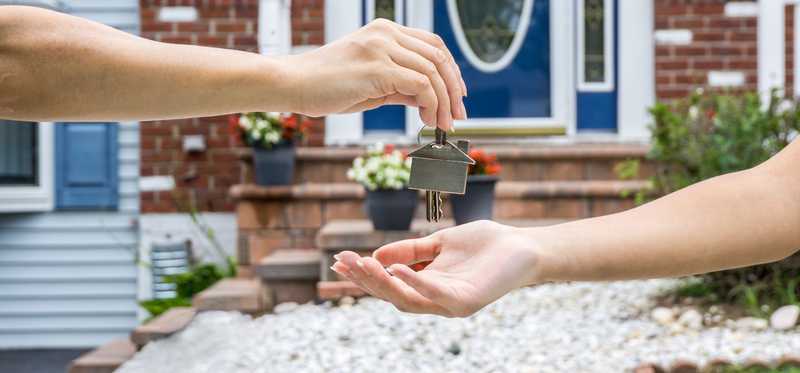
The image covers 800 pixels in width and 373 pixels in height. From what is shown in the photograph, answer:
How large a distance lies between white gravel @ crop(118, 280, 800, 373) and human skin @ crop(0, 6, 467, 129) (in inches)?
101

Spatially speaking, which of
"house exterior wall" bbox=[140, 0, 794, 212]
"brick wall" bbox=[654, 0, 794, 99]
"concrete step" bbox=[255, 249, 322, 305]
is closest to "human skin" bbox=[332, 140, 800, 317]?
"concrete step" bbox=[255, 249, 322, 305]

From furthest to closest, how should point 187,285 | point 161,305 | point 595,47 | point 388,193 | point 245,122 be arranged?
point 595,47 → point 187,285 → point 245,122 → point 161,305 → point 388,193

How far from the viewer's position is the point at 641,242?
179 cm

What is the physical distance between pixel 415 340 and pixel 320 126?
2898 mm

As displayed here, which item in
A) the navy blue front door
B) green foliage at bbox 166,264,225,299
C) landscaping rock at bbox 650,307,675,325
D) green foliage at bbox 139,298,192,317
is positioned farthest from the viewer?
the navy blue front door

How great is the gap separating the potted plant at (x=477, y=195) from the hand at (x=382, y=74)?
389 cm

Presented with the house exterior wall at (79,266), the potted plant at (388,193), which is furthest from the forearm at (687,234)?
the house exterior wall at (79,266)

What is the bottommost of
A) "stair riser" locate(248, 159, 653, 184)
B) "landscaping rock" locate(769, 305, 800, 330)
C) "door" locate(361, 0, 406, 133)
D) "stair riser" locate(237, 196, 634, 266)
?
"landscaping rock" locate(769, 305, 800, 330)

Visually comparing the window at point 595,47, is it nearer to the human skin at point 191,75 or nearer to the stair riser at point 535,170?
the stair riser at point 535,170

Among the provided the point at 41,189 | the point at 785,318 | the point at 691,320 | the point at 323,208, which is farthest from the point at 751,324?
the point at 41,189

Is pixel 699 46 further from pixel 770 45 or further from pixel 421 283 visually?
pixel 421 283

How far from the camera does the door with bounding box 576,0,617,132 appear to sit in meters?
7.41

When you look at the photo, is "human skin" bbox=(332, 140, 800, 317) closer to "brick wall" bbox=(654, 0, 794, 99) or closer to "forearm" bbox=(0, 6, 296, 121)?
"forearm" bbox=(0, 6, 296, 121)

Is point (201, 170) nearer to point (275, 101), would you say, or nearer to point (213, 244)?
point (213, 244)
